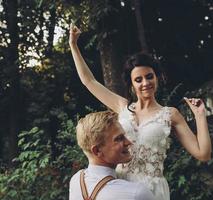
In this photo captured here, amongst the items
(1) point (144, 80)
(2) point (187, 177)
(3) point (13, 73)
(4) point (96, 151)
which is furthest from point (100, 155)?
(3) point (13, 73)

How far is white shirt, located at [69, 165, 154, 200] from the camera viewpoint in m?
2.06

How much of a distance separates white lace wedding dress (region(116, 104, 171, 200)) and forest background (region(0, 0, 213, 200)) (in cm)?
47

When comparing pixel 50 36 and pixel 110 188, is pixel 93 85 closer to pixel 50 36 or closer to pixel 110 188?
pixel 110 188

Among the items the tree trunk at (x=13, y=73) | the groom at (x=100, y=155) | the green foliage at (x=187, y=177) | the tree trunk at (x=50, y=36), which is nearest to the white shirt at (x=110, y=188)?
the groom at (x=100, y=155)

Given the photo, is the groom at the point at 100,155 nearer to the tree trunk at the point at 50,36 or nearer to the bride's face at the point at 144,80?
the bride's face at the point at 144,80

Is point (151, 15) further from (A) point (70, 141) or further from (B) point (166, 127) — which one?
(B) point (166, 127)

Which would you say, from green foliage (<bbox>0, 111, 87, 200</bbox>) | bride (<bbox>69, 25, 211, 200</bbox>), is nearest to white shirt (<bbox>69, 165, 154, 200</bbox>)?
bride (<bbox>69, 25, 211, 200</bbox>)

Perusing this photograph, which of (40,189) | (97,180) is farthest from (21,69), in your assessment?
(97,180)

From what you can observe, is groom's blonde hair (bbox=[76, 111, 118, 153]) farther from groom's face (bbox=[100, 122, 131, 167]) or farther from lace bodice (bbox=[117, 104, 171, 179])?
lace bodice (bbox=[117, 104, 171, 179])

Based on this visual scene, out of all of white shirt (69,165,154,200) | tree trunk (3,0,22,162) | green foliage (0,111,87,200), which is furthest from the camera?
tree trunk (3,0,22,162)

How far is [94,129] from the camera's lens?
217cm

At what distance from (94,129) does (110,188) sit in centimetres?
24

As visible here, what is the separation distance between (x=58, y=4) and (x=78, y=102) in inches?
147

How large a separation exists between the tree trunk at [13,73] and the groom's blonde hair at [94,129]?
32.7ft
